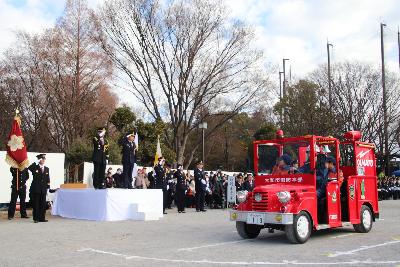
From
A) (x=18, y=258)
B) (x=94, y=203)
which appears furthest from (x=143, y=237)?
(x=94, y=203)

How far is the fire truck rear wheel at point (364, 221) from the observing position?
11938mm

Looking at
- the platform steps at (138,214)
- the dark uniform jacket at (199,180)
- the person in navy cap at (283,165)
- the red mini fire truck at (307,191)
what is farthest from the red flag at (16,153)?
the person in navy cap at (283,165)

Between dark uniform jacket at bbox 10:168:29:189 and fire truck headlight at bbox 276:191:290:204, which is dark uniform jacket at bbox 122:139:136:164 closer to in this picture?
dark uniform jacket at bbox 10:168:29:189

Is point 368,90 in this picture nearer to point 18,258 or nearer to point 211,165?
point 211,165

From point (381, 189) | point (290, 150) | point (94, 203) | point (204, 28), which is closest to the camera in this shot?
point (290, 150)

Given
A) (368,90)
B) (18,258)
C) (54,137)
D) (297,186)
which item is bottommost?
(18,258)

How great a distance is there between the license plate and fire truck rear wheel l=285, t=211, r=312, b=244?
0.54 metres

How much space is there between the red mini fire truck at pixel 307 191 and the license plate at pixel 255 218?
2cm

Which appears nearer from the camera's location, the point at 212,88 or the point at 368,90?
the point at 212,88

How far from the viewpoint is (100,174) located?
15.5 m

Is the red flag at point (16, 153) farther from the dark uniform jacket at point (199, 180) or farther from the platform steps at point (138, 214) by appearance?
the dark uniform jacket at point (199, 180)

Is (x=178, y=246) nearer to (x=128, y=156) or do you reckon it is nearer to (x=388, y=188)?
(x=128, y=156)

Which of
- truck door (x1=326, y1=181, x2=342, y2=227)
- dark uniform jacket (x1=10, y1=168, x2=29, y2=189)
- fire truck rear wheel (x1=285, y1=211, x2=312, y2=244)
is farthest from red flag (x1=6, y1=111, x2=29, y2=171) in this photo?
truck door (x1=326, y1=181, x2=342, y2=227)

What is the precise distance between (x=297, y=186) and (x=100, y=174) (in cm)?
715
